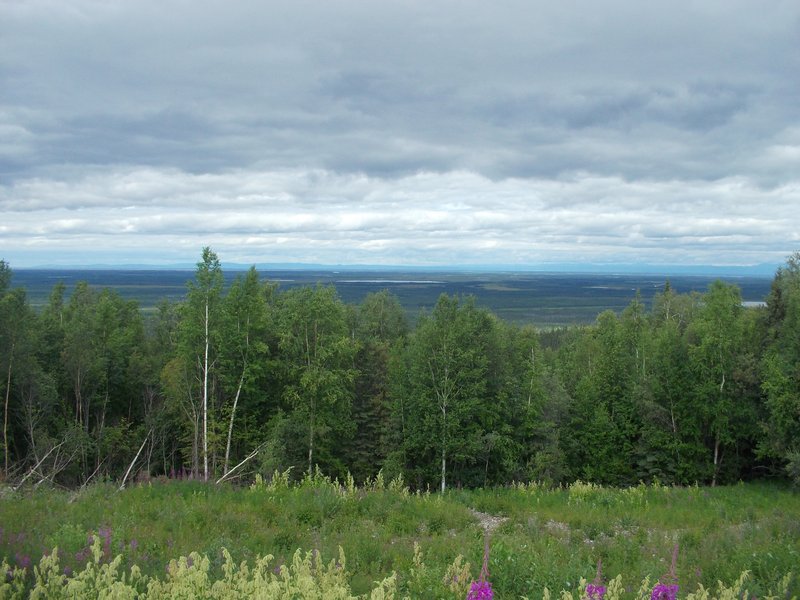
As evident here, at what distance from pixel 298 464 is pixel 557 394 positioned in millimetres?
14022

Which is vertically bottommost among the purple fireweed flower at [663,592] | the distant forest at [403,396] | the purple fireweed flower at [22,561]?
the distant forest at [403,396]

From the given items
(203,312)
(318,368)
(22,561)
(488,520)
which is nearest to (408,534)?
(488,520)

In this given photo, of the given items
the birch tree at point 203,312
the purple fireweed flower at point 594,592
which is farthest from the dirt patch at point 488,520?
the birch tree at point 203,312

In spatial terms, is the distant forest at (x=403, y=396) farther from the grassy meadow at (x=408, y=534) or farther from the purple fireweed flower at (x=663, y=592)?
the purple fireweed flower at (x=663, y=592)

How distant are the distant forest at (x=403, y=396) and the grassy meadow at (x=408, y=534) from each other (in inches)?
548

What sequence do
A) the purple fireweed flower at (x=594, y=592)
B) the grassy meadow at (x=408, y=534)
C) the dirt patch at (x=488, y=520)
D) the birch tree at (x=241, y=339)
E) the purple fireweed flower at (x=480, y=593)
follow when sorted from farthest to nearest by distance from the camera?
the birch tree at (x=241, y=339) < the dirt patch at (x=488, y=520) < the grassy meadow at (x=408, y=534) < the purple fireweed flower at (x=480, y=593) < the purple fireweed flower at (x=594, y=592)

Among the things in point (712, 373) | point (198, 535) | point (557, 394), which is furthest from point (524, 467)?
point (198, 535)

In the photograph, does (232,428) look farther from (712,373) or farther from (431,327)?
(712,373)

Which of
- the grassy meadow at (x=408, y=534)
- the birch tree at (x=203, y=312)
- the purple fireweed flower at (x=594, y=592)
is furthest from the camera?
the birch tree at (x=203, y=312)

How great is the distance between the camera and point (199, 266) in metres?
25.9

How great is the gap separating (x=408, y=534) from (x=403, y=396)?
768 inches

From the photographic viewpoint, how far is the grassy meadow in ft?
20.8

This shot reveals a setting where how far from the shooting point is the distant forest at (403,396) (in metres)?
26.2

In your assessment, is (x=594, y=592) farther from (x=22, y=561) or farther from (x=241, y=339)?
(x=241, y=339)
